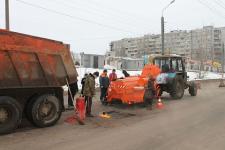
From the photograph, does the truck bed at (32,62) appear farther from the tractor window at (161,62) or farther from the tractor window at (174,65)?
the tractor window at (174,65)

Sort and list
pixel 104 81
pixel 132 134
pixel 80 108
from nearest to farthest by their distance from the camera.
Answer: pixel 132 134 → pixel 80 108 → pixel 104 81

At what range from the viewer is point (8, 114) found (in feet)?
31.8

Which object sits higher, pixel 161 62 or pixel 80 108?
pixel 161 62

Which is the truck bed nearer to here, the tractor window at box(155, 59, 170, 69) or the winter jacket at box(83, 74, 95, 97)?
the winter jacket at box(83, 74, 95, 97)

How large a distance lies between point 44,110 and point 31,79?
1002mm

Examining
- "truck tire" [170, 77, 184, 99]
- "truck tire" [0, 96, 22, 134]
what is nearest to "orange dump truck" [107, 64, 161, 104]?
"truck tire" [170, 77, 184, 99]

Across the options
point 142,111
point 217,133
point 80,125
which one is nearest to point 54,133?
point 80,125

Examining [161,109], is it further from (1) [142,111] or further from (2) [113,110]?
(2) [113,110]

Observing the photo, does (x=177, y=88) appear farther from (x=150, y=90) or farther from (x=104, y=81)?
(x=104, y=81)

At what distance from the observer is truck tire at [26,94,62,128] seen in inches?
408

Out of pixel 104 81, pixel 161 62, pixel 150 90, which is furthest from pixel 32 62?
pixel 161 62

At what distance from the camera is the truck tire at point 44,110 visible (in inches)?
408

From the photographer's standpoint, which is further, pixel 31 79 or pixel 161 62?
pixel 161 62

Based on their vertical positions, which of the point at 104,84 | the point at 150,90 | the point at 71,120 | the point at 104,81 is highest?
the point at 104,81
